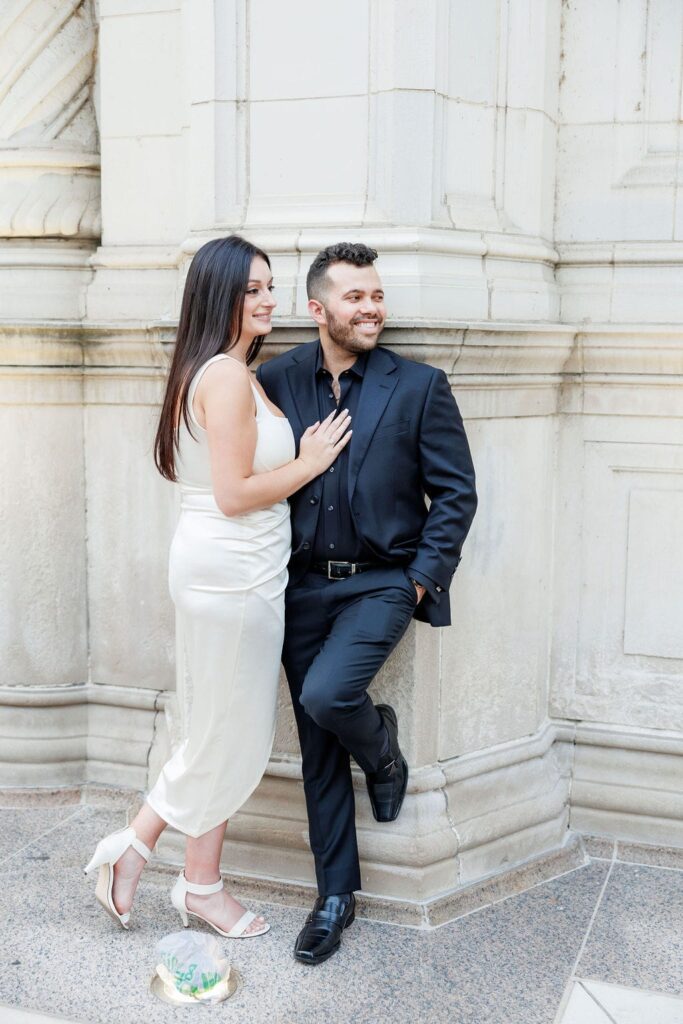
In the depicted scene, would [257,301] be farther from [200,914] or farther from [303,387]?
[200,914]

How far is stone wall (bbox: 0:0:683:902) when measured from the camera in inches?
164

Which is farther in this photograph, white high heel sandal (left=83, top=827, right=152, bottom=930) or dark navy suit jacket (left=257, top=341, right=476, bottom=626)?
white high heel sandal (left=83, top=827, right=152, bottom=930)

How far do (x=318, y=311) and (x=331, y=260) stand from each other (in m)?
0.17

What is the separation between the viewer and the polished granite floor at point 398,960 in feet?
11.7

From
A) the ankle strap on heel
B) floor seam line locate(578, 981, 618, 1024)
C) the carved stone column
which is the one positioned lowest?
floor seam line locate(578, 981, 618, 1024)

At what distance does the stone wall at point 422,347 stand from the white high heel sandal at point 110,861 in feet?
1.56

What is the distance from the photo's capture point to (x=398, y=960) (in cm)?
386

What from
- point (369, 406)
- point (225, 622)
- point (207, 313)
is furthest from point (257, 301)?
point (225, 622)

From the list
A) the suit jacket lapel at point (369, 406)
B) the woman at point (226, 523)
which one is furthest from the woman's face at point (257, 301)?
the suit jacket lapel at point (369, 406)

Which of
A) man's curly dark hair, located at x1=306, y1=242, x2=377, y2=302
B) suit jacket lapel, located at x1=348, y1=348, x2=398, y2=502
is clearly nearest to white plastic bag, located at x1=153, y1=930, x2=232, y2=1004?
suit jacket lapel, located at x1=348, y1=348, x2=398, y2=502

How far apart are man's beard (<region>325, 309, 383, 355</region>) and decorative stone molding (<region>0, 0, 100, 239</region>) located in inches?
72.8

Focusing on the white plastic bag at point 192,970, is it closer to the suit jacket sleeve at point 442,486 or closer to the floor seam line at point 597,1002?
the floor seam line at point 597,1002

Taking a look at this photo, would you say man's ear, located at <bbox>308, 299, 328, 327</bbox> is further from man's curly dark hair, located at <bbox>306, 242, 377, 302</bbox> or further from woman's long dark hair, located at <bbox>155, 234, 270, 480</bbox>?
woman's long dark hair, located at <bbox>155, 234, 270, 480</bbox>

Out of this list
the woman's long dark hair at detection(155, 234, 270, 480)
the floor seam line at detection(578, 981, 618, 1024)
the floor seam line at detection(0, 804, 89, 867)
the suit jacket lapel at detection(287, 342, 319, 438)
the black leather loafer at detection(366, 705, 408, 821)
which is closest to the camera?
the floor seam line at detection(578, 981, 618, 1024)
